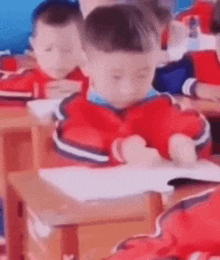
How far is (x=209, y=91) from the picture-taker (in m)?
1.04

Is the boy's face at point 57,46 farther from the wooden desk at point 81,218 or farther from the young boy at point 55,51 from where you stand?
the wooden desk at point 81,218

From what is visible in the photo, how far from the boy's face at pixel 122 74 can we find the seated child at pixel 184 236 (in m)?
0.24

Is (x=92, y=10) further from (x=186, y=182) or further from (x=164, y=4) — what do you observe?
(x=186, y=182)

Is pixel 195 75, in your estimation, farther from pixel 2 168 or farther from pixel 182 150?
pixel 2 168

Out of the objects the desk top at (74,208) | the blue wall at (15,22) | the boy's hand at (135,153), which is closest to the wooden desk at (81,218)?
the desk top at (74,208)

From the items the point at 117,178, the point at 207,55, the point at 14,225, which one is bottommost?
the point at 14,225

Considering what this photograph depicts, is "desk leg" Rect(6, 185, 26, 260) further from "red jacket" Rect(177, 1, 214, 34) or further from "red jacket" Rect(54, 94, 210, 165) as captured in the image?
"red jacket" Rect(177, 1, 214, 34)

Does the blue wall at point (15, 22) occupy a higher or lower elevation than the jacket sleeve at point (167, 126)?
higher

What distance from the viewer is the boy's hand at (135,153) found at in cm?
89

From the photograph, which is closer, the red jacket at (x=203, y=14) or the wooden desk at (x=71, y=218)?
the wooden desk at (x=71, y=218)

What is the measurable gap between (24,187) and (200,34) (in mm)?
393

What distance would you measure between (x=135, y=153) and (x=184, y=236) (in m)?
0.23

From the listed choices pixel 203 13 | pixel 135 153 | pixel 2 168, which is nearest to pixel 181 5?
pixel 203 13

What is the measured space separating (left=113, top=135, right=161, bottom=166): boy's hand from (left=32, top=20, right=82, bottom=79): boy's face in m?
0.15
